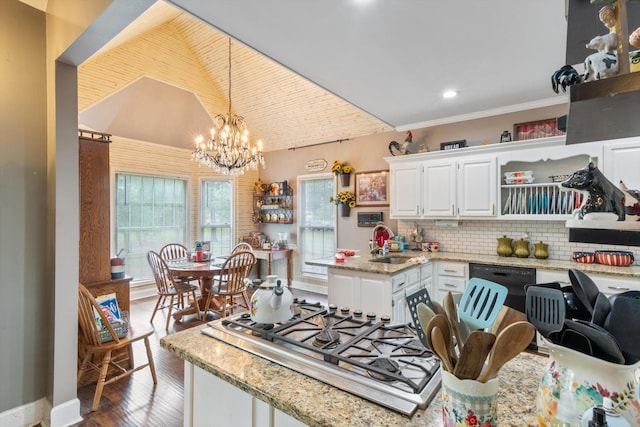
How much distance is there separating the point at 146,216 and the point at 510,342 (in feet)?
19.8

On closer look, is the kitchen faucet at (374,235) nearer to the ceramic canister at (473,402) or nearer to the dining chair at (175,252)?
the dining chair at (175,252)

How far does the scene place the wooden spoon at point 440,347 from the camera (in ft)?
2.27

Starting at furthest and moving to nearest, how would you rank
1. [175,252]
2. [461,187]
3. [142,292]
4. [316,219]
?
[316,219] → [142,292] → [175,252] → [461,187]

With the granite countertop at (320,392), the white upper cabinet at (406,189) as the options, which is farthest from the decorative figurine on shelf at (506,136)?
the granite countertop at (320,392)

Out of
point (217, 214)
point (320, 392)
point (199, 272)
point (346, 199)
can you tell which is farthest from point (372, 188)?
point (320, 392)

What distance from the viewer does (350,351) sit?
118 centimetres

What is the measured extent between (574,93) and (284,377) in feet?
3.71

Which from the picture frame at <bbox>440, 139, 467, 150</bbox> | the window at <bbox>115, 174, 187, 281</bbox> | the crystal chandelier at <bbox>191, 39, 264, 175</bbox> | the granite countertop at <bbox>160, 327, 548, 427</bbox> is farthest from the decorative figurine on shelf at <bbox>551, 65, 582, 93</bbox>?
the window at <bbox>115, 174, 187, 281</bbox>

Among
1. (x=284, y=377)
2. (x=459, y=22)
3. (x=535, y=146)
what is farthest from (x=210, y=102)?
(x=284, y=377)

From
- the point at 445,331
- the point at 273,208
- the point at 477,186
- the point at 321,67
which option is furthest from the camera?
the point at 273,208

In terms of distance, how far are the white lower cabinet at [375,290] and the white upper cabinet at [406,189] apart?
1014 millimetres

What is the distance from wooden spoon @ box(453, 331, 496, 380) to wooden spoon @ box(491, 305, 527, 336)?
0.13 meters

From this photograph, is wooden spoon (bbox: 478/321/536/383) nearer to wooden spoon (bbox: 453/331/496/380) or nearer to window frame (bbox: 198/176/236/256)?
wooden spoon (bbox: 453/331/496/380)

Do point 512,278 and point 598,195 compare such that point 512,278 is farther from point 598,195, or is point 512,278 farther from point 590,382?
point 590,382
